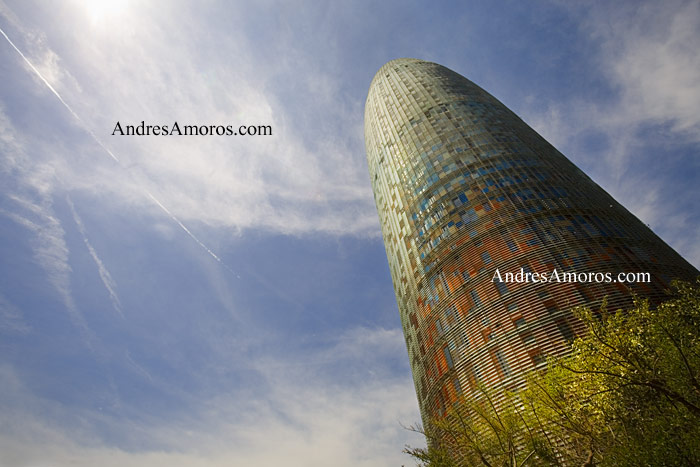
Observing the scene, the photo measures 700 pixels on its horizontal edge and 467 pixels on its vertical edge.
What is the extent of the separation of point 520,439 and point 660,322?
1399 centimetres

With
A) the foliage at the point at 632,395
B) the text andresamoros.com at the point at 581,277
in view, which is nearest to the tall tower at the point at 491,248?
the text andresamoros.com at the point at 581,277

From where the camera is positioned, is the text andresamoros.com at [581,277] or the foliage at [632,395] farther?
the text andresamoros.com at [581,277]

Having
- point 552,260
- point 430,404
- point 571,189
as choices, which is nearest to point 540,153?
point 571,189

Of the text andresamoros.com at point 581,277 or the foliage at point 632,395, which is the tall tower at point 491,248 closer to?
the text andresamoros.com at point 581,277

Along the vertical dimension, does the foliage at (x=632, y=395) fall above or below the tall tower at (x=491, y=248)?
below

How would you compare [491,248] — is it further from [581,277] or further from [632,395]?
[632,395]

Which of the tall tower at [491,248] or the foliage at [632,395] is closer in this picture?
the foliage at [632,395]

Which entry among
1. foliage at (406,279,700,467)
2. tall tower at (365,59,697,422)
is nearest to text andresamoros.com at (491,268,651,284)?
tall tower at (365,59,697,422)

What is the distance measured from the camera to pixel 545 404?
83.3 feet

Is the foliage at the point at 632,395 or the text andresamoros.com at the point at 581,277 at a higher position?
the text andresamoros.com at the point at 581,277

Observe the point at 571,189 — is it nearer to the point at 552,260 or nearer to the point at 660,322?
the point at 552,260

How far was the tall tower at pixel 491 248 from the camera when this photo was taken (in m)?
37.1

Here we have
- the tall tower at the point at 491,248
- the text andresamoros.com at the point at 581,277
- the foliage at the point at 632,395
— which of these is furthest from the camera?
the text andresamoros.com at the point at 581,277

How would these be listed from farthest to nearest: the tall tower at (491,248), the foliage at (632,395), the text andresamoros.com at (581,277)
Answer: the text andresamoros.com at (581,277) < the tall tower at (491,248) < the foliage at (632,395)
